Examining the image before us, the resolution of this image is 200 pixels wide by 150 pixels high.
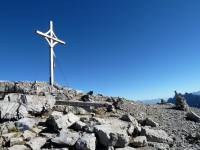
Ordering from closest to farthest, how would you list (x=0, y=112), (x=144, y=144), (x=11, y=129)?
(x=144, y=144) < (x=11, y=129) < (x=0, y=112)

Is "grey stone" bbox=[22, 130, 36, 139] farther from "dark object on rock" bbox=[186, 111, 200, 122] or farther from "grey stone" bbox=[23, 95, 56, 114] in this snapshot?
"dark object on rock" bbox=[186, 111, 200, 122]

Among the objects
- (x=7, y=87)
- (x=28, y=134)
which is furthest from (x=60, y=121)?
(x=7, y=87)

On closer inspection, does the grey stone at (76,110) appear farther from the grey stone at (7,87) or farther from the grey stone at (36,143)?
the grey stone at (7,87)

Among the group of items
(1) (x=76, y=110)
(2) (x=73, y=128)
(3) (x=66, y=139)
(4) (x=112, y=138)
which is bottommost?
(4) (x=112, y=138)

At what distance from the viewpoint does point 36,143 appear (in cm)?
585

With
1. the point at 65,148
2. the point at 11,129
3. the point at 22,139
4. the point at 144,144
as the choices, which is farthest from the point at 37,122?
the point at 144,144

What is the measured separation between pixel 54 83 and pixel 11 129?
674cm

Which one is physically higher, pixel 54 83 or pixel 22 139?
pixel 54 83

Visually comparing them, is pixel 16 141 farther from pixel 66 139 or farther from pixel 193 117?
pixel 193 117

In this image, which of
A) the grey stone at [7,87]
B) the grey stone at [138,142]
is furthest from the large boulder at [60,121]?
the grey stone at [7,87]

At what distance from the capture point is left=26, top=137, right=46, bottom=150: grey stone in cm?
562

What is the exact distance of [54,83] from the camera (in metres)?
13.3

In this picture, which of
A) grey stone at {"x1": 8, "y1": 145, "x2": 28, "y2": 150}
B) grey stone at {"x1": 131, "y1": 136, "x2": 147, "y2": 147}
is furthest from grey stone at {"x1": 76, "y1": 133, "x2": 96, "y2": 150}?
grey stone at {"x1": 8, "y1": 145, "x2": 28, "y2": 150}

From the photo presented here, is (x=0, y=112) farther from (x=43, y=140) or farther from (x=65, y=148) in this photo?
(x=65, y=148)
